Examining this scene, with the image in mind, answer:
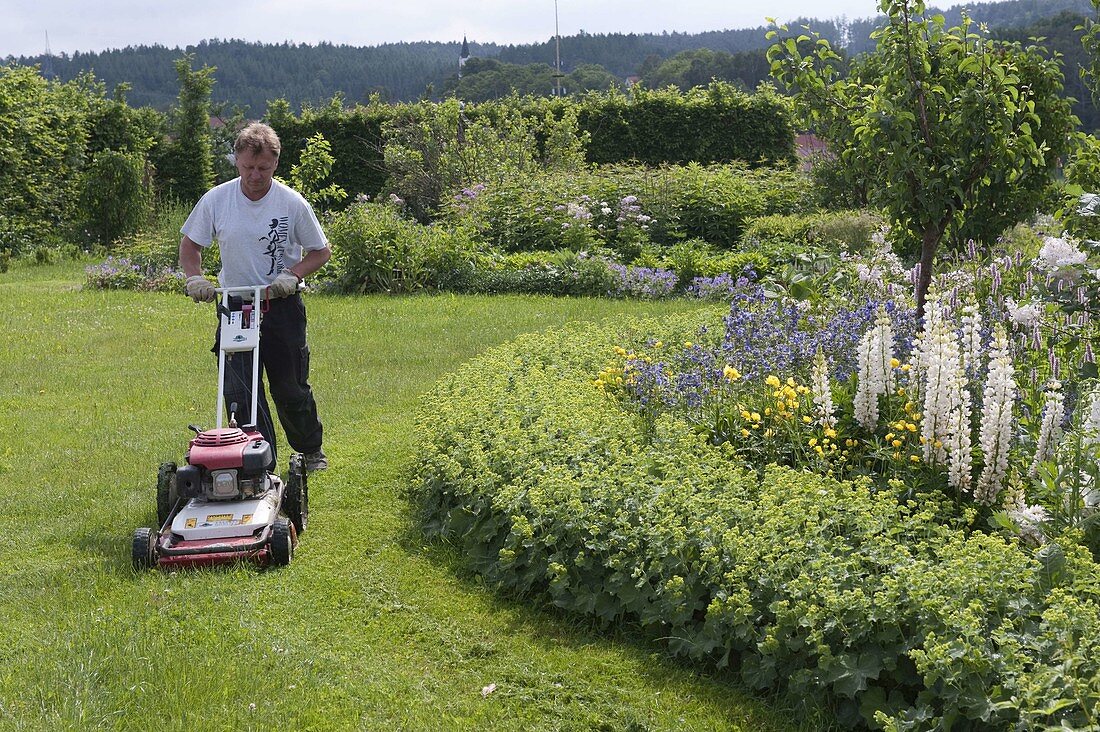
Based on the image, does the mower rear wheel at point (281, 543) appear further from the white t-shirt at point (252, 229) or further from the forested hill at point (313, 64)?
the forested hill at point (313, 64)

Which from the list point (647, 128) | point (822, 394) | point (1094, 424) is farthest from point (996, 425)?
point (647, 128)

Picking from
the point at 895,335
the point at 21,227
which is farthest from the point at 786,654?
the point at 21,227

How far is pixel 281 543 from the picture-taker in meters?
4.43

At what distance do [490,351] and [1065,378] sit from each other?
3.96m

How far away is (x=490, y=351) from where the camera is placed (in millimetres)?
7801

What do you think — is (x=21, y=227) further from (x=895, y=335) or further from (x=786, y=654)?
(x=786, y=654)

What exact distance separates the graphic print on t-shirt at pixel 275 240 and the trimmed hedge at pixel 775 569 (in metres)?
1.18

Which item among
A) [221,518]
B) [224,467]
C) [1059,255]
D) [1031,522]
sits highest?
[1059,255]

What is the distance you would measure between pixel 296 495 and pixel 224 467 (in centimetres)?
54

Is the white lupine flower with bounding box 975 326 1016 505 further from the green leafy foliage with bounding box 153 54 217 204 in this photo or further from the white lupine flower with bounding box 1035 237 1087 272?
the green leafy foliage with bounding box 153 54 217 204

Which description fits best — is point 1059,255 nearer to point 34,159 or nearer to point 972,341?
point 972,341

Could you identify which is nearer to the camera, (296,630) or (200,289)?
(296,630)

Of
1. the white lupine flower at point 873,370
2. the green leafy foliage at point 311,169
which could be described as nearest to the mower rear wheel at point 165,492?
the white lupine flower at point 873,370

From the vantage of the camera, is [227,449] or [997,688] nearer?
[997,688]
